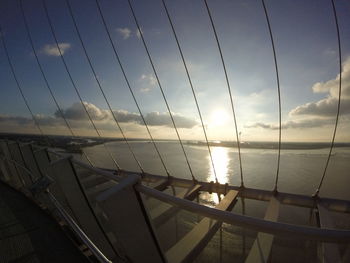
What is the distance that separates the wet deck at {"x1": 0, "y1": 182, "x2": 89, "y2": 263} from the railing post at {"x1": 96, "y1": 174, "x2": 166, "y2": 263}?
1.80 meters

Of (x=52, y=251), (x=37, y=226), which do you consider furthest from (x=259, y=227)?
(x=37, y=226)

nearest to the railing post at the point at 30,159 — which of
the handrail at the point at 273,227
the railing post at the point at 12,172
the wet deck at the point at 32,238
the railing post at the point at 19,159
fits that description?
the railing post at the point at 19,159

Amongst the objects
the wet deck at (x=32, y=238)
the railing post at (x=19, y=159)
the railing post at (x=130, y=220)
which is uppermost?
the railing post at (x=130, y=220)

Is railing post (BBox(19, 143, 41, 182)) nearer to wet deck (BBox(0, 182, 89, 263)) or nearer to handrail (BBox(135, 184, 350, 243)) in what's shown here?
wet deck (BBox(0, 182, 89, 263))

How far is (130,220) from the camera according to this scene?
998 millimetres

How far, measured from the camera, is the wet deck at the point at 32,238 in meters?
2.40

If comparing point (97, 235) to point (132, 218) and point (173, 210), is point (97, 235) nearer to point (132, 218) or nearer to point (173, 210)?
point (173, 210)

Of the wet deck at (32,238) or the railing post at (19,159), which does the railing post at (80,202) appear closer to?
the wet deck at (32,238)

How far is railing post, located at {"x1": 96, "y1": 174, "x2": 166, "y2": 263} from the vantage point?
37.0 inches

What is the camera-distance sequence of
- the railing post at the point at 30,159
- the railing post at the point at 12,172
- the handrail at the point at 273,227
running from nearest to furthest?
the handrail at the point at 273,227, the railing post at the point at 30,159, the railing post at the point at 12,172

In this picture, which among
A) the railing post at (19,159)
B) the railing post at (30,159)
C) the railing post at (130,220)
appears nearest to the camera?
the railing post at (130,220)

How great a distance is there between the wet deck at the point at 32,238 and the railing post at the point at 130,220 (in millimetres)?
1796

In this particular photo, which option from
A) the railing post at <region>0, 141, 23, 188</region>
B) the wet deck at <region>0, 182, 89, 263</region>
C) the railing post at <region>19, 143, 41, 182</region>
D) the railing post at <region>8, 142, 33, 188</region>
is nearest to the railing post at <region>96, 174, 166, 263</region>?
the wet deck at <region>0, 182, 89, 263</region>

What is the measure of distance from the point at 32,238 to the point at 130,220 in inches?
114
